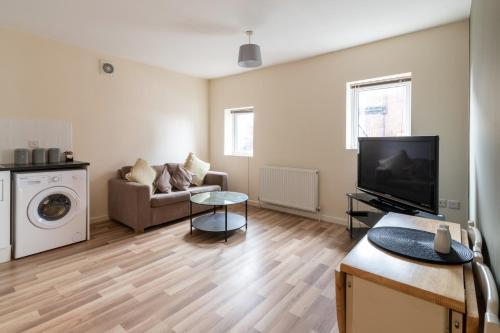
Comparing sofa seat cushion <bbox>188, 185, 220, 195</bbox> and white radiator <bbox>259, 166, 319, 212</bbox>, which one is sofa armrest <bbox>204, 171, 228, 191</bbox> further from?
white radiator <bbox>259, 166, 319, 212</bbox>

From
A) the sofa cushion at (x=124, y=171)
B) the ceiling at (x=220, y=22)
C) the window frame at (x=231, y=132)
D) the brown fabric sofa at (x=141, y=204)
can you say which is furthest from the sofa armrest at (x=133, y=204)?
the window frame at (x=231, y=132)

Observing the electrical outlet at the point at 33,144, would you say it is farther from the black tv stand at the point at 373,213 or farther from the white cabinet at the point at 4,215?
the black tv stand at the point at 373,213

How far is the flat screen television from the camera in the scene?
6.81 feet

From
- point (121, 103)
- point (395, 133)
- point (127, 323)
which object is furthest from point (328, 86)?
point (127, 323)

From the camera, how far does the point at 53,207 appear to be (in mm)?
2906

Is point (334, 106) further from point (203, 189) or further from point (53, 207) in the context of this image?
point (53, 207)

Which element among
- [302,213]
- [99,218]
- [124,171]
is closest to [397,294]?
[302,213]

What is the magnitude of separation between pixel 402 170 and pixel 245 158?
2.97 m

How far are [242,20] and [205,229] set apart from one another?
249 cm

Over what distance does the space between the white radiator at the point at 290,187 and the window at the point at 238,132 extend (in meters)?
0.82

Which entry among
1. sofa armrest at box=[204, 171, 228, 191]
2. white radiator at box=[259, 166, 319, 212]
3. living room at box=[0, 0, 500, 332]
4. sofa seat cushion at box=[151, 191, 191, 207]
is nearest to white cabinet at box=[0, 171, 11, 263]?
living room at box=[0, 0, 500, 332]

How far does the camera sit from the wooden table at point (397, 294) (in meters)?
0.85

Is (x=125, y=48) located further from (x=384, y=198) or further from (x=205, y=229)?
(x=384, y=198)

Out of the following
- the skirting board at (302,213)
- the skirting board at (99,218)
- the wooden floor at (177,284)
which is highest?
the skirting board at (302,213)
